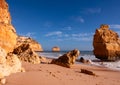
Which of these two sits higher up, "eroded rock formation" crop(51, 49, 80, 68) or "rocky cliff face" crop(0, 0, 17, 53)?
"rocky cliff face" crop(0, 0, 17, 53)

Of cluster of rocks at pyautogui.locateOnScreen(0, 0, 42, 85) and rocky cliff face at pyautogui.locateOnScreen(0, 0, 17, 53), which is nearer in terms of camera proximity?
cluster of rocks at pyautogui.locateOnScreen(0, 0, 42, 85)

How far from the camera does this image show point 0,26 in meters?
11.7

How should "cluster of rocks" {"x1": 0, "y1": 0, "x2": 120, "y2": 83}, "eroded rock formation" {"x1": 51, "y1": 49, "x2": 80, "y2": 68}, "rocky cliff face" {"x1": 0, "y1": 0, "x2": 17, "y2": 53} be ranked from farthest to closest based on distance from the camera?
"eroded rock formation" {"x1": 51, "y1": 49, "x2": 80, "y2": 68}, "rocky cliff face" {"x1": 0, "y1": 0, "x2": 17, "y2": 53}, "cluster of rocks" {"x1": 0, "y1": 0, "x2": 120, "y2": 83}

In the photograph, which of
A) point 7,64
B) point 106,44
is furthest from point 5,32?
point 106,44

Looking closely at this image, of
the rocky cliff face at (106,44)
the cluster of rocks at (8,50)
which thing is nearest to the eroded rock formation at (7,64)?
the cluster of rocks at (8,50)

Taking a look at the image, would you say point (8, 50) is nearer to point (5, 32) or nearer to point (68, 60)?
point (5, 32)

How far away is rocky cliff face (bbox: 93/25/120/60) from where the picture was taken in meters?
37.3

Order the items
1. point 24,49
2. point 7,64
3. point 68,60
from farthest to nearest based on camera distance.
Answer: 1. point 24,49
2. point 68,60
3. point 7,64

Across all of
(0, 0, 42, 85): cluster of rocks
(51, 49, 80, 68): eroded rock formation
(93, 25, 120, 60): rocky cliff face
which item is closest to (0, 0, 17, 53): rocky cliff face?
(0, 0, 42, 85): cluster of rocks

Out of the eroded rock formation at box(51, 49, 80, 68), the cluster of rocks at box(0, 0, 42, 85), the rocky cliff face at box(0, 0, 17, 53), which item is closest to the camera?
the cluster of rocks at box(0, 0, 42, 85)

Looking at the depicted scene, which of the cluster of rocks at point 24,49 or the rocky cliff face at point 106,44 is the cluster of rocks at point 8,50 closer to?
the cluster of rocks at point 24,49

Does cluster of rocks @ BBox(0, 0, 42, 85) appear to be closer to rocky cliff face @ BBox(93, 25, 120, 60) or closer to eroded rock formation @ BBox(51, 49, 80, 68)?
eroded rock formation @ BBox(51, 49, 80, 68)

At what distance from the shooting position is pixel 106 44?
123ft

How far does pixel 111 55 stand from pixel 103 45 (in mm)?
2198
